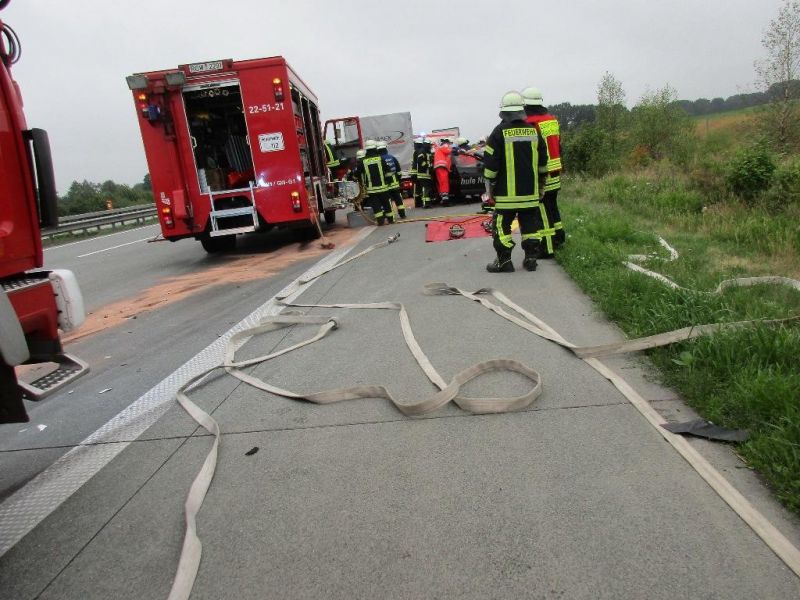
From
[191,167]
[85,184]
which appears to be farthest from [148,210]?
[191,167]

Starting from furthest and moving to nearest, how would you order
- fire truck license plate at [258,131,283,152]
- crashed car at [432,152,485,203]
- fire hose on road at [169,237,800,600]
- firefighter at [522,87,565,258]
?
1. crashed car at [432,152,485,203]
2. fire truck license plate at [258,131,283,152]
3. firefighter at [522,87,565,258]
4. fire hose on road at [169,237,800,600]

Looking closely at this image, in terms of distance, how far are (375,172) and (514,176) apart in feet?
21.2

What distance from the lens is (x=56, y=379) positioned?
2.78 metres

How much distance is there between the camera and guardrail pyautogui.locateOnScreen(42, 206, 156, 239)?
20.5 metres

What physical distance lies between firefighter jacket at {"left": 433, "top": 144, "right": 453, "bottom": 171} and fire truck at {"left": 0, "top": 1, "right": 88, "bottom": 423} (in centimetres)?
1315

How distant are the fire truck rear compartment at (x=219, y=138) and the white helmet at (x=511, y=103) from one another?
4.92 m

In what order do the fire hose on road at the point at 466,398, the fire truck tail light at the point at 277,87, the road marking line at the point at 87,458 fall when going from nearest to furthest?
the fire hose on road at the point at 466,398 < the road marking line at the point at 87,458 < the fire truck tail light at the point at 277,87

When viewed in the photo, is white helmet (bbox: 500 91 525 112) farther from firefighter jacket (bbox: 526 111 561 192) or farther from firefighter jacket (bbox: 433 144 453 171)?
firefighter jacket (bbox: 433 144 453 171)

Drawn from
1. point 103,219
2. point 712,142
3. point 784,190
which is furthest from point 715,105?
point 103,219

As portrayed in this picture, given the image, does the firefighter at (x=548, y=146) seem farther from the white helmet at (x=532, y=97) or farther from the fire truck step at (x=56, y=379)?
the fire truck step at (x=56, y=379)

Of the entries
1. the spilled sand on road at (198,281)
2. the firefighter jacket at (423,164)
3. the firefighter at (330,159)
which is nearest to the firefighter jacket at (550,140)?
the spilled sand on road at (198,281)

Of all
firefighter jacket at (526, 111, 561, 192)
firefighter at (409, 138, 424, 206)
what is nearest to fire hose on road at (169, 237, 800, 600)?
firefighter jacket at (526, 111, 561, 192)

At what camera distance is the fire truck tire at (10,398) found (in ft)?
8.09

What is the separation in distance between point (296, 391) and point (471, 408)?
4.02 feet
